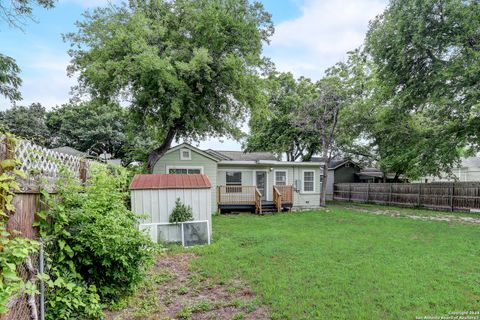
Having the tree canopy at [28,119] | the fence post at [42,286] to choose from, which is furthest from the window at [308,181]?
the tree canopy at [28,119]

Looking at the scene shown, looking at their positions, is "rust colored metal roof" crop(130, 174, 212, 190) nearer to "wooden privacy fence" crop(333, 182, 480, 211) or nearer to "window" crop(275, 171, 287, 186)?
"window" crop(275, 171, 287, 186)

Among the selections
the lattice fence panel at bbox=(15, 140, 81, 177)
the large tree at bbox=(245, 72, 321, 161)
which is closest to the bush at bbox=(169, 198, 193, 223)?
the lattice fence panel at bbox=(15, 140, 81, 177)

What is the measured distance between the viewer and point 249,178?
45.9ft

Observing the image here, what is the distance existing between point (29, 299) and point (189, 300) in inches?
72.6

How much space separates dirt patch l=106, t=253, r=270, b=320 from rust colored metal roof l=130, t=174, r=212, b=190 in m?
2.34

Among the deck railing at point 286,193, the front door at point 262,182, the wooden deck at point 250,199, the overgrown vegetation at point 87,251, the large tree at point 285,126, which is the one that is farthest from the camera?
the large tree at point 285,126

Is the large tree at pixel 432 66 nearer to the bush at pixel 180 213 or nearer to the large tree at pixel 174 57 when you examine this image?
the large tree at pixel 174 57

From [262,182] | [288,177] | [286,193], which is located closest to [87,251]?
[286,193]

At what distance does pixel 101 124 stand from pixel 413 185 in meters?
22.9

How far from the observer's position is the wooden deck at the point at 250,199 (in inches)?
506

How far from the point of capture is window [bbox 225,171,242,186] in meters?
13.8

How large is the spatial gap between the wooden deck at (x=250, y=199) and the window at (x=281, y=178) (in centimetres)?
89

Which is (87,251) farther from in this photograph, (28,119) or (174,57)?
(28,119)

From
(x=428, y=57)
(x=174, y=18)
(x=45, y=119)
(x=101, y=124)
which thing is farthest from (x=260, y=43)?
(x=45, y=119)
